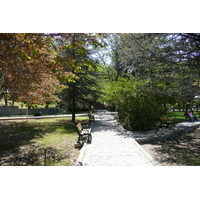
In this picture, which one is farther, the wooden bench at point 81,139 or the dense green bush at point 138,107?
the dense green bush at point 138,107

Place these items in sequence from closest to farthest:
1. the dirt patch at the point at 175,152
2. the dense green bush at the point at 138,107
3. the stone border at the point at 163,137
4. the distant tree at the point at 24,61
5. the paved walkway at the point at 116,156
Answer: the distant tree at the point at 24,61 < the paved walkway at the point at 116,156 < the dirt patch at the point at 175,152 < the stone border at the point at 163,137 < the dense green bush at the point at 138,107

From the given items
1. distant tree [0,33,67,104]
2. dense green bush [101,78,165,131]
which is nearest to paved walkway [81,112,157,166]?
distant tree [0,33,67,104]

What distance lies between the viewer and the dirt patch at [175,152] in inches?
188

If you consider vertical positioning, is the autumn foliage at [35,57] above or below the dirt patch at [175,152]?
above

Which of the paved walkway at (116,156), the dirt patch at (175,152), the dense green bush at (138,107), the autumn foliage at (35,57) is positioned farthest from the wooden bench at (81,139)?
the dense green bush at (138,107)

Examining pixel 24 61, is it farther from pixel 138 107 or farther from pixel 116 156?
pixel 138 107

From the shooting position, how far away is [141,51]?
6.83 meters

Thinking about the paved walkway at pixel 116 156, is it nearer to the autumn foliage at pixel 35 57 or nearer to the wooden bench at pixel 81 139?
the wooden bench at pixel 81 139

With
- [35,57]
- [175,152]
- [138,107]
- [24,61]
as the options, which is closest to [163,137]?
[175,152]

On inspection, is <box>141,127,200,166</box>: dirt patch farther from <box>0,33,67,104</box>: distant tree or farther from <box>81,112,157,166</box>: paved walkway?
<box>0,33,67,104</box>: distant tree

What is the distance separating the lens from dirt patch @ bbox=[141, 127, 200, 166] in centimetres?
477

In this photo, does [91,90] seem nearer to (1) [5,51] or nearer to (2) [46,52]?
(2) [46,52]
